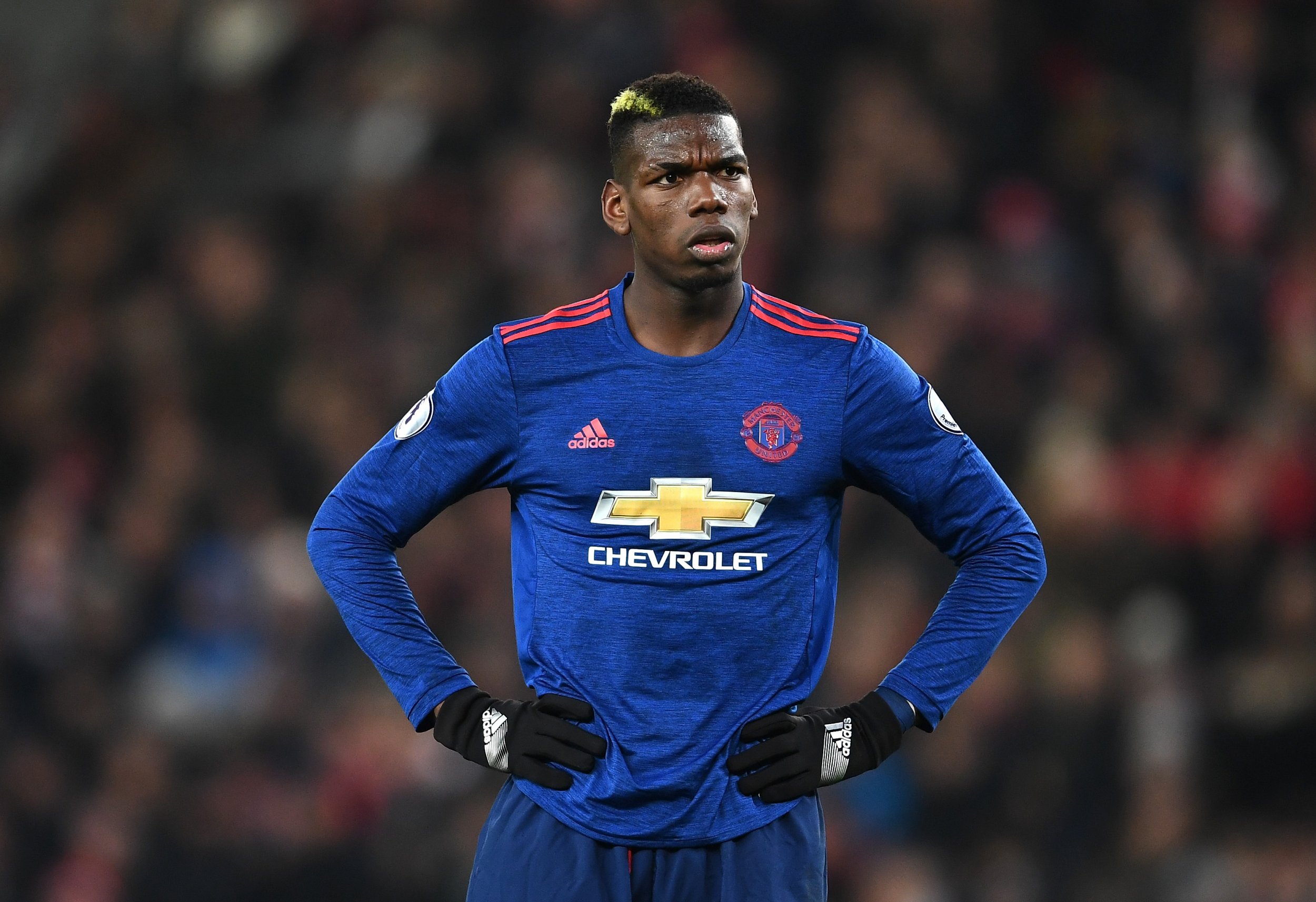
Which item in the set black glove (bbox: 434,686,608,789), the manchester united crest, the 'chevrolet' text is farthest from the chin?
black glove (bbox: 434,686,608,789)

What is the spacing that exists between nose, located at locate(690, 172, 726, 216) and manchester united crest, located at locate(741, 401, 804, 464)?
36 cm

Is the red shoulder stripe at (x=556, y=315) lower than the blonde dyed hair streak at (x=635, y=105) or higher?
lower

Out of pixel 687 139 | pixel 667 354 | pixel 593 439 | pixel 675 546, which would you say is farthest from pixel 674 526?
pixel 687 139

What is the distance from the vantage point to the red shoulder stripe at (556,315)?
9.57ft

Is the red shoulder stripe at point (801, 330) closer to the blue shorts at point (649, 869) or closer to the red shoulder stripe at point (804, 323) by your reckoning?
the red shoulder stripe at point (804, 323)

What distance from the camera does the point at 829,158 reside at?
766cm

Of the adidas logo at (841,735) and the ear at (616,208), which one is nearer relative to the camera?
the adidas logo at (841,735)

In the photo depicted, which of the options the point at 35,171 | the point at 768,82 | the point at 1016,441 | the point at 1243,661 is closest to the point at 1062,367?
the point at 1016,441

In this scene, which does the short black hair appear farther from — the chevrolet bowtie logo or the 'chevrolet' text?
the 'chevrolet' text

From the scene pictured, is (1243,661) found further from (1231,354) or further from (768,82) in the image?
(768,82)

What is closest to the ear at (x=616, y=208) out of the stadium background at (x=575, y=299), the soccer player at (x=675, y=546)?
the soccer player at (x=675, y=546)

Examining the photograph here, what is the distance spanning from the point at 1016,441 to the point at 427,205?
318 centimetres

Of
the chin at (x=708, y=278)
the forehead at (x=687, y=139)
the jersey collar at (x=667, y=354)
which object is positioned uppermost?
the forehead at (x=687, y=139)

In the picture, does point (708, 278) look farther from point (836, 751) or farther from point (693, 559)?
point (836, 751)
